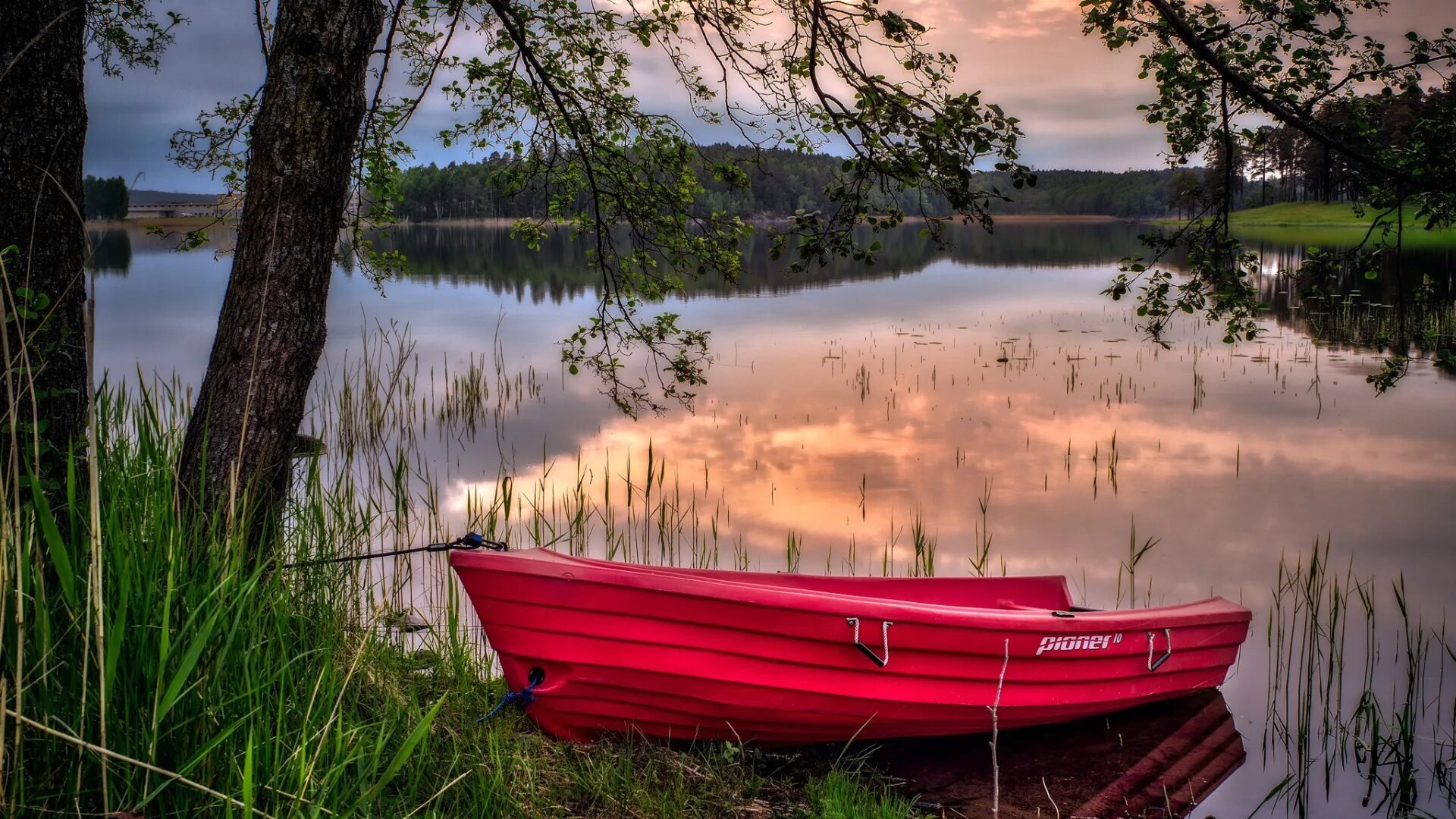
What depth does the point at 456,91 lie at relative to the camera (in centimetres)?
643

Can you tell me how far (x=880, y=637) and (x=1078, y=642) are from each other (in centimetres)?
123

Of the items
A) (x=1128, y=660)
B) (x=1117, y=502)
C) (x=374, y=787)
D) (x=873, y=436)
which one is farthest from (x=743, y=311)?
(x=374, y=787)

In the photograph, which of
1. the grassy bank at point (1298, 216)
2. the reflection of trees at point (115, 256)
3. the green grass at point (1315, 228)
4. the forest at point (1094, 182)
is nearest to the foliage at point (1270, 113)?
the forest at point (1094, 182)

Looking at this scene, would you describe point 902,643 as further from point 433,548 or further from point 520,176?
point 520,176

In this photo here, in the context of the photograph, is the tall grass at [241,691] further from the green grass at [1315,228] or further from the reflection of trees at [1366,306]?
the green grass at [1315,228]

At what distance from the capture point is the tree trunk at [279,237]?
160 inches

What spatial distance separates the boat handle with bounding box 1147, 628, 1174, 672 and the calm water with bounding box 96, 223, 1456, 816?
2.14 ft

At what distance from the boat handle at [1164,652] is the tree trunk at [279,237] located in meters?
4.43

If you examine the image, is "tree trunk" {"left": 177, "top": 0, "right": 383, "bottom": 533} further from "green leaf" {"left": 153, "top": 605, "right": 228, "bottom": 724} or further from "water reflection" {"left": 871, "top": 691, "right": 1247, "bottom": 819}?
"water reflection" {"left": 871, "top": 691, "right": 1247, "bottom": 819}

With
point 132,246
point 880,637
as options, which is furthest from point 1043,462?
point 132,246

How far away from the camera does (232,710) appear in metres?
2.55

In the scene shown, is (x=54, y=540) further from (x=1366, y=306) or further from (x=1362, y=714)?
(x=1366, y=306)

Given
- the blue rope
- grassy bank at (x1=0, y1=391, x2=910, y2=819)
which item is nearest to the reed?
grassy bank at (x1=0, y1=391, x2=910, y2=819)

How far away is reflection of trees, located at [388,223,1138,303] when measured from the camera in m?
30.3
